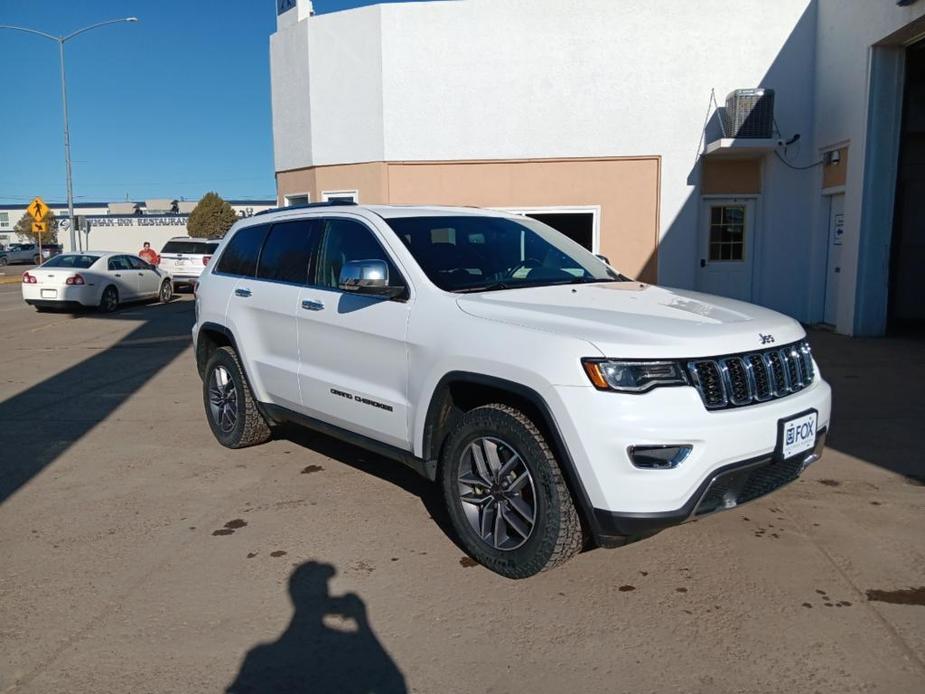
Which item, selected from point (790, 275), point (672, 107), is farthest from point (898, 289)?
point (672, 107)

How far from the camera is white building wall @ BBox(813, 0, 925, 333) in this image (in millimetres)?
10969

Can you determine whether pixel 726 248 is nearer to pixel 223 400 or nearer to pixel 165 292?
pixel 223 400

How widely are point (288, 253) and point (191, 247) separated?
17833mm

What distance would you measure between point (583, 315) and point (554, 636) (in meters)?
1.44

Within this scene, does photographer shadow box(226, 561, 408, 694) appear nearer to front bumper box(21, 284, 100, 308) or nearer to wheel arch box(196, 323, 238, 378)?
wheel arch box(196, 323, 238, 378)

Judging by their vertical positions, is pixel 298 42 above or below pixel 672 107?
above

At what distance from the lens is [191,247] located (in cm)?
2177

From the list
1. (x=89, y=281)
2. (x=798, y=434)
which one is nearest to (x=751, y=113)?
(x=798, y=434)

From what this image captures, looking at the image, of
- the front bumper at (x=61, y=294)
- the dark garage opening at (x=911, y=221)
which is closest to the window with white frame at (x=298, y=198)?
the front bumper at (x=61, y=294)

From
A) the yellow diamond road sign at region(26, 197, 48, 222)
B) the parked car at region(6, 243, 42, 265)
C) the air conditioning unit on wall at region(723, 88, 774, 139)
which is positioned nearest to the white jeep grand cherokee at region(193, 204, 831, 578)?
the air conditioning unit on wall at region(723, 88, 774, 139)

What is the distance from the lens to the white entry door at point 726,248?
13.9m

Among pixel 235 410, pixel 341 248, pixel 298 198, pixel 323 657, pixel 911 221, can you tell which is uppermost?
pixel 298 198

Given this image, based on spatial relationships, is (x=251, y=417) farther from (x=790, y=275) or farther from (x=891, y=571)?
(x=790, y=275)

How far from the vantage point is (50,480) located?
5.38 metres
